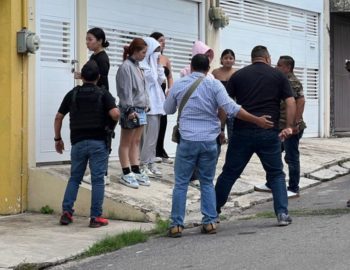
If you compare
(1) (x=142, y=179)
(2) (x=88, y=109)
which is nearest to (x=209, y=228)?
(2) (x=88, y=109)

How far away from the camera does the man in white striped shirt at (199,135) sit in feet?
25.2

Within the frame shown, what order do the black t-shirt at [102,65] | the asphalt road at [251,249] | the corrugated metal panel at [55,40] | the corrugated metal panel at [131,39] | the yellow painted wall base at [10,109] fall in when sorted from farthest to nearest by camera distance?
the corrugated metal panel at [131,39]
the corrugated metal panel at [55,40]
the yellow painted wall base at [10,109]
the black t-shirt at [102,65]
the asphalt road at [251,249]

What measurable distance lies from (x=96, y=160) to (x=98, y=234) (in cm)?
80

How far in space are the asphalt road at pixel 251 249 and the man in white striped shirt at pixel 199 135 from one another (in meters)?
0.28

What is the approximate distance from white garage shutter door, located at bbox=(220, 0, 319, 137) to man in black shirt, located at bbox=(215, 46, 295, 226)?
243 inches

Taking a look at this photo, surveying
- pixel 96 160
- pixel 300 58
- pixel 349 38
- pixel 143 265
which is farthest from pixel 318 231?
pixel 349 38

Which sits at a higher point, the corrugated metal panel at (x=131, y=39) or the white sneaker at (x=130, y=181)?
the corrugated metal panel at (x=131, y=39)

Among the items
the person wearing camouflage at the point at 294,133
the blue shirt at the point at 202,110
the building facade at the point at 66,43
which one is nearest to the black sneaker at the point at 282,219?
the blue shirt at the point at 202,110

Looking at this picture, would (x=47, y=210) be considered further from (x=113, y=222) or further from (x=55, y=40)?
(x=55, y=40)

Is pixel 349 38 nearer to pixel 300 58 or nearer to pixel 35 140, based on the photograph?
pixel 300 58

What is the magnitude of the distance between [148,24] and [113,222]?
421cm

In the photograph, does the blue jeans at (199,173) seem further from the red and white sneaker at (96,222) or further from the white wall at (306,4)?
the white wall at (306,4)

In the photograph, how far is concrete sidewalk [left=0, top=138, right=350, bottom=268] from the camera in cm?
720

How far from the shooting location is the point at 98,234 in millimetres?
7977
